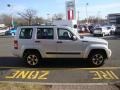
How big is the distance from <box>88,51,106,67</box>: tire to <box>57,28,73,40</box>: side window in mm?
1260

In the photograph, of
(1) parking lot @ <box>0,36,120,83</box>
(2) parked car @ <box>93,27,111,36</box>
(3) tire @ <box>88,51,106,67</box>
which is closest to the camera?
(1) parking lot @ <box>0,36,120,83</box>

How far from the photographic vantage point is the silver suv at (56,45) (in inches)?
544

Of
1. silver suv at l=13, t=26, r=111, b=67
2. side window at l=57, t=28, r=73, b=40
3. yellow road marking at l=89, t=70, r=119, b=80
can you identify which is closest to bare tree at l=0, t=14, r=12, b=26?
silver suv at l=13, t=26, r=111, b=67

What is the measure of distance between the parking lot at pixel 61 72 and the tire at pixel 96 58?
0.26m

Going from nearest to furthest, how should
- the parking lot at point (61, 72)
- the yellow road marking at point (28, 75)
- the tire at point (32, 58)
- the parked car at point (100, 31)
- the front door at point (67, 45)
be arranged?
the parking lot at point (61, 72) → the yellow road marking at point (28, 75) → the front door at point (67, 45) → the tire at point (32, 58) → the parked car at point (100, 31)

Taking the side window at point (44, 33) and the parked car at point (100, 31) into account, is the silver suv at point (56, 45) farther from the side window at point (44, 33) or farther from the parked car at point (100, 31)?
the parked car at point (100, 31)

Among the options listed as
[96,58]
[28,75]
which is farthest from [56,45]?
[28,75]

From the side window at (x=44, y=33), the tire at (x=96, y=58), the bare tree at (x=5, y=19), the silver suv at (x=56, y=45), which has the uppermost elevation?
the bare tree at (x=5, y=19)

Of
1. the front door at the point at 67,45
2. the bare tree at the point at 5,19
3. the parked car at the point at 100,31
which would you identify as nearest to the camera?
the front door at the point at 67,45

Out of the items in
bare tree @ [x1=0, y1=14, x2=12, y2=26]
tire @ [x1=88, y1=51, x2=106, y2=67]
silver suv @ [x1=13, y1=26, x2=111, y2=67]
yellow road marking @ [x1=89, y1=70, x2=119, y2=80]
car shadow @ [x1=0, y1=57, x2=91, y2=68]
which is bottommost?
yellow road marking @ [x1=89, y1=70, x2=119, y2=80]

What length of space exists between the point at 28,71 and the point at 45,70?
28.8 inches

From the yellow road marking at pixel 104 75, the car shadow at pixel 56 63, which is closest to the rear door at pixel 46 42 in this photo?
the car shadow at pixel 56 63

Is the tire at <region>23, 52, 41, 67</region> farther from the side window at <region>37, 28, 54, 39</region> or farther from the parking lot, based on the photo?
the side window at <region>37, 28, 54, 39</region>

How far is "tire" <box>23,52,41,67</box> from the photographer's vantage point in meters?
14.1
